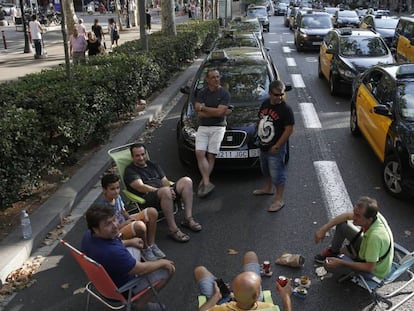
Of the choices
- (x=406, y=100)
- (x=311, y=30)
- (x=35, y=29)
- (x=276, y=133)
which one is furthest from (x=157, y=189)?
(x=311, y=30)

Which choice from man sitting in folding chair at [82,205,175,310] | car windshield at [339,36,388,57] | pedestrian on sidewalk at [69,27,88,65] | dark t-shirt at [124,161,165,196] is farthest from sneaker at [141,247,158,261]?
pedestrian on sidewalk at [69,27,88,65]

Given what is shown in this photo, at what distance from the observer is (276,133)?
650 centimetres

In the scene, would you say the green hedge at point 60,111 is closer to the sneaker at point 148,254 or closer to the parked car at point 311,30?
the sneaker at point 148,254

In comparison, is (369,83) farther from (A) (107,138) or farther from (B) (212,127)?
(A) (107,138)

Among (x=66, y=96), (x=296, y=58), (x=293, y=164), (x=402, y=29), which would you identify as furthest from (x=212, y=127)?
(x=296, y=58)

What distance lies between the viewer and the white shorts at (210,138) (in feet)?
23.7

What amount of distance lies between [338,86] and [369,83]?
4.43 m

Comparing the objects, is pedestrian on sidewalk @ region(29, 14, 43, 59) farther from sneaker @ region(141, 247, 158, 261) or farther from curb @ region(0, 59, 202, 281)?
sneaker @ region(141, 247, 158, 261)

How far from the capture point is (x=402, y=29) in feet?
53.9

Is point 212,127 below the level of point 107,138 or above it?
above

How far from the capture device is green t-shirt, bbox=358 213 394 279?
14.1 feet

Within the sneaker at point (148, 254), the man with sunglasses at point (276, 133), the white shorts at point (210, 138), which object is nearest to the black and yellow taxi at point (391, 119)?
the man with sunglasses at point (276, 133)

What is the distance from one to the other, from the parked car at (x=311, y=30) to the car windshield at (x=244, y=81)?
14.5 metres

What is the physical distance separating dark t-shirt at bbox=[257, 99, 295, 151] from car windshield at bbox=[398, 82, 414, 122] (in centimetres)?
184
